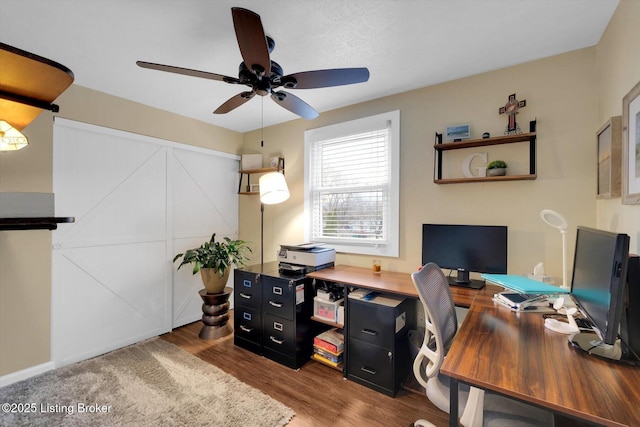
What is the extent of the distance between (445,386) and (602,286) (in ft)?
2.61

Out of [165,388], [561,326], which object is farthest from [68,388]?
[561,326]

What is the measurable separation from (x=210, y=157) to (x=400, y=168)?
249 centimetres

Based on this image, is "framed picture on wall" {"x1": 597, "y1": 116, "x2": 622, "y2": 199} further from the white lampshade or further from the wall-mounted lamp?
the wall-mounted lamp

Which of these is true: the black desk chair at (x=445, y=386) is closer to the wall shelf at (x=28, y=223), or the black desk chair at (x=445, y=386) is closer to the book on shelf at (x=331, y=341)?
the book on shelf at (x=331, y=341)

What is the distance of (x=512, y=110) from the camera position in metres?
2.10

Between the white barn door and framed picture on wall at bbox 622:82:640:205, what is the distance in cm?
378

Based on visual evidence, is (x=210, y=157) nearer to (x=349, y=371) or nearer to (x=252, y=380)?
(x=252, y=380)

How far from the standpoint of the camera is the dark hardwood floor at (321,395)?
1.84 metres

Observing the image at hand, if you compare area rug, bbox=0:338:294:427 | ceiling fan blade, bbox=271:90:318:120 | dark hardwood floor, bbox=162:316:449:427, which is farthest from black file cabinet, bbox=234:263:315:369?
ceiling fan blade, bbox=271:90:318:120

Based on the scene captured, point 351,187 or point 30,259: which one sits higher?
point 351,187

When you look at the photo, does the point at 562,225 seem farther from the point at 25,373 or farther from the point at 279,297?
the point at 25,373

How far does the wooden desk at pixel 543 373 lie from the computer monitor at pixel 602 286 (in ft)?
0.33

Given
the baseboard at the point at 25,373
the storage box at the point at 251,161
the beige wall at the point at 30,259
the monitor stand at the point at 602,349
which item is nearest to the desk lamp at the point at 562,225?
the monitor stand at the point at 602,349

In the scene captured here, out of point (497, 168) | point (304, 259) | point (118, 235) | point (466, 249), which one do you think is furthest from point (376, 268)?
point (118, 235)
